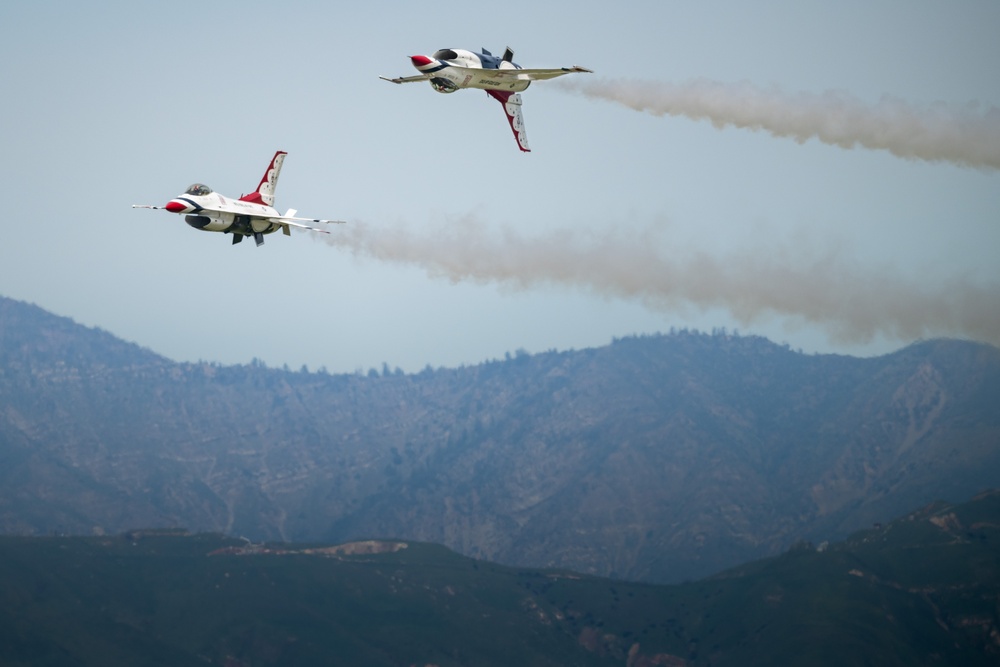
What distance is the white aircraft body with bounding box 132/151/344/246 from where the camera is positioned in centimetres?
11556

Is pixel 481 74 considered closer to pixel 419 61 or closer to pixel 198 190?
pixel 419 61

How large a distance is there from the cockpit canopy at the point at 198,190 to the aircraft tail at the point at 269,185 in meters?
5.88

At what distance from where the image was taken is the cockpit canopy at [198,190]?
11731cm

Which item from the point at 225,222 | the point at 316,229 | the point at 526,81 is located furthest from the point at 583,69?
the point at 225,222

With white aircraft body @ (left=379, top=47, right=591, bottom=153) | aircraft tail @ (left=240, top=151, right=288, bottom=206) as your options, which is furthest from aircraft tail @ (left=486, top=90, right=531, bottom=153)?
aircraft tail @ (left=240, top=151, right=288, bottom=206)

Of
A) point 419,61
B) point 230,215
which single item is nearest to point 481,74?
point 419,61

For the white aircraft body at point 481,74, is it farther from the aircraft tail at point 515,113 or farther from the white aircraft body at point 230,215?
the white aircraft body at point 230,215

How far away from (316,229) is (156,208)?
1403cm

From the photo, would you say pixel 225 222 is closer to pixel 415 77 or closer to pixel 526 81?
pixel 415 77

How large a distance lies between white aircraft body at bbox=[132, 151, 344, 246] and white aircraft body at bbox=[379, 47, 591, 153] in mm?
15504

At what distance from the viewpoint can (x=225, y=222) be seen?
11844cm

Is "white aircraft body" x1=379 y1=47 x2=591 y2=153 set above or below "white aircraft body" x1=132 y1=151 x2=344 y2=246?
above

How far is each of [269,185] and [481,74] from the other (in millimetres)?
26291

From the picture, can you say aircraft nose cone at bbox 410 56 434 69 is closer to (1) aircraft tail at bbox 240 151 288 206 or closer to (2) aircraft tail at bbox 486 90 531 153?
(2) aircraft tail at bbox 486 90 531 153
